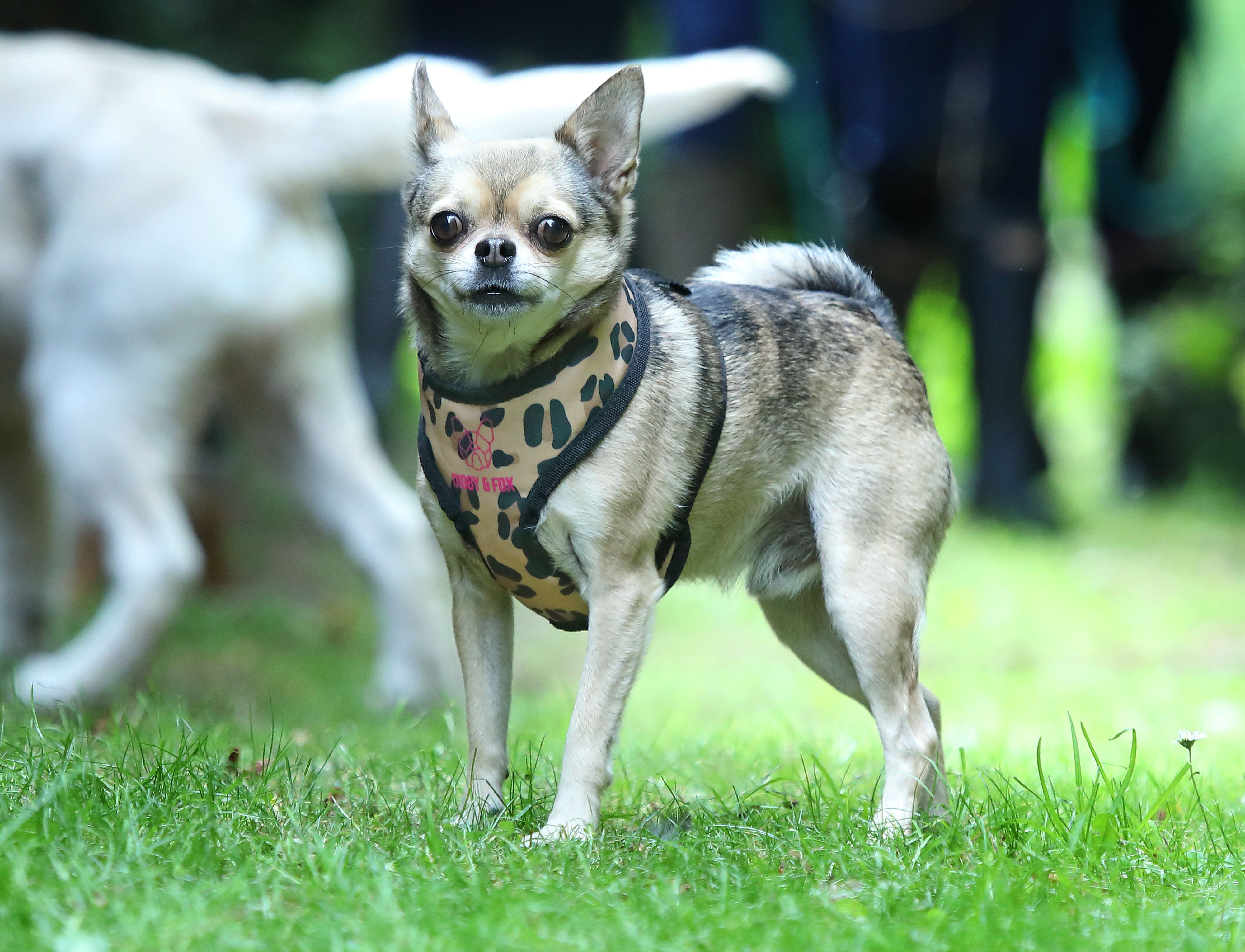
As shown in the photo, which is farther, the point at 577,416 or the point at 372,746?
the point at 372,746

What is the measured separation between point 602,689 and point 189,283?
2681 mm

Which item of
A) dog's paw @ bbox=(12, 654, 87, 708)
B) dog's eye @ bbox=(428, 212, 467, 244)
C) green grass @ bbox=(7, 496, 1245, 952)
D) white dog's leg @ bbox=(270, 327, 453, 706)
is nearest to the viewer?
green grass @ bbox=(7, 496, 1245, 952)

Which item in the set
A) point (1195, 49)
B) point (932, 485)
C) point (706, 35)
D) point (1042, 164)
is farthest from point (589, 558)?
point (1195, 49)

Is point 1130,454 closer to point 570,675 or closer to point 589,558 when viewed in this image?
point 570,675

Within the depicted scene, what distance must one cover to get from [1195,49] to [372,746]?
8.25 metres

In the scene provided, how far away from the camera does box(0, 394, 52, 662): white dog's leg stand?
563 centimetres

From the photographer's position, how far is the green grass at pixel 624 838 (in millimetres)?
2180

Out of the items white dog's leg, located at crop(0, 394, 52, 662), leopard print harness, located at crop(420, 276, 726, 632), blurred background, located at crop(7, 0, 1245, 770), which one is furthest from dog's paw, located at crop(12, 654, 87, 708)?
leopard print harness, located at crop(420, 276, 726, 632)

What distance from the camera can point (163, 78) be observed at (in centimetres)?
518

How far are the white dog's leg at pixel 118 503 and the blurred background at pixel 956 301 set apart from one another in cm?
29

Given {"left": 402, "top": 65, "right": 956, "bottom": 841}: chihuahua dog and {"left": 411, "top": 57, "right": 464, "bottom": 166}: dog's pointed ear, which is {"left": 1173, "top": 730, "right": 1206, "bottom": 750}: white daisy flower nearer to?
{"left": 402, "top": 65, "right": 956, "bottom": 841}: chihuahua dog

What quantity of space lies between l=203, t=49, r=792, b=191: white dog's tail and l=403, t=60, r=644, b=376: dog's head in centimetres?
171

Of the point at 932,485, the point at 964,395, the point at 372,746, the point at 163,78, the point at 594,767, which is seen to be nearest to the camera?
the point at 594,767

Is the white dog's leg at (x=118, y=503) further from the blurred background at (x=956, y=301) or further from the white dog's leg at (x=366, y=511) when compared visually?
the white dog's leg at (x=366, y=511)
